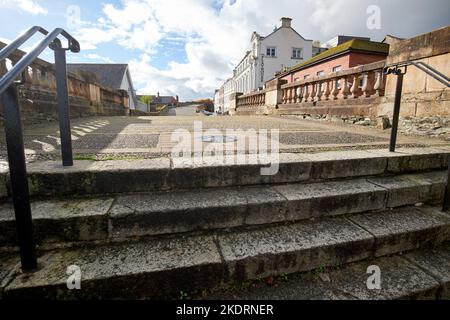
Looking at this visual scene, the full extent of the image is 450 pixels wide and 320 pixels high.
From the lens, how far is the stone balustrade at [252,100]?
11.2 metres

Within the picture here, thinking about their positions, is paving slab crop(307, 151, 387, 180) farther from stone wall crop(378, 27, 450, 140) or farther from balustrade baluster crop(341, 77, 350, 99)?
balustrade baluster crop(341, 77, 350, 99)

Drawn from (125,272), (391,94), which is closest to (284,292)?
(125,272)

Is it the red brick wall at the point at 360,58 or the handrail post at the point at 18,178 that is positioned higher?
the red brick wall at the point at 360,58

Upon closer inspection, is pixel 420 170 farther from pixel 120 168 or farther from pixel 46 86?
pixel 46 86

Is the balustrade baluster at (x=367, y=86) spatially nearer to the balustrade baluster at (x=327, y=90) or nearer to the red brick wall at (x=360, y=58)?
the balustrade baluster at (x=327, y=90)

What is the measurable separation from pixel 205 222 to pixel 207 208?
0.11 metres

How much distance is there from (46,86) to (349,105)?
694cm

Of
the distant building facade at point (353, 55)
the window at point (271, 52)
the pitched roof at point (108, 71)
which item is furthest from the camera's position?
the window at point (271, 52)

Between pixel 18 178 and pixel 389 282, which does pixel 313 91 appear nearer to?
pixel 389 282

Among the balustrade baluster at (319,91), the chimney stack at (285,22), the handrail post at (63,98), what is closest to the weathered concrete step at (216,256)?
the handrail post at (63,98)

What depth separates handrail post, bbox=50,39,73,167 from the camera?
1.90m

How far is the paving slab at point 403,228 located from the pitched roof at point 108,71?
3329 cm

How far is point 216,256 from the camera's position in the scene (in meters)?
1.51
